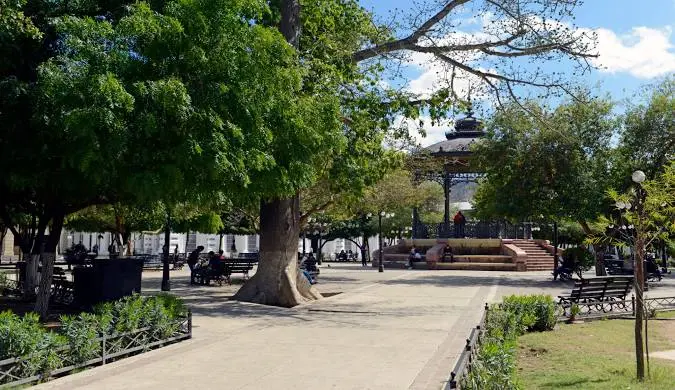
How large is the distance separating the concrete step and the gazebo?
488cm

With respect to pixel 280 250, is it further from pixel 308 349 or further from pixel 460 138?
pixel 460 138

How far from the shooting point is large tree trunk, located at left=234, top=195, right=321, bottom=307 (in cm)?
1596

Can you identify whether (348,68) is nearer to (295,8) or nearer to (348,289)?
(295,8)

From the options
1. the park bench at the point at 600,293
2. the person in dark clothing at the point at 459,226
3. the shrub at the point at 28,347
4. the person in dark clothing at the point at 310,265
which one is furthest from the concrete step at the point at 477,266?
the shrub at the point at 28,347

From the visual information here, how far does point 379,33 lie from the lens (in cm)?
1758

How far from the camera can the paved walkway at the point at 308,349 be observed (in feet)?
23.6

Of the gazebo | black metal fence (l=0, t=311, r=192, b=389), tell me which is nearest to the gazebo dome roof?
the gazebo

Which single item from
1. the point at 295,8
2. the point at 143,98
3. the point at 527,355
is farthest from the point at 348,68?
the point at 527,355

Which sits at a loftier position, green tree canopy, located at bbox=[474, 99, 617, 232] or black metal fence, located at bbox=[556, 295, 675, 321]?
green tree canopy, located at bbox=[474, 99, 617, 232]

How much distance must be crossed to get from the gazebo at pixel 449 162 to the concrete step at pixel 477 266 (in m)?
4.88

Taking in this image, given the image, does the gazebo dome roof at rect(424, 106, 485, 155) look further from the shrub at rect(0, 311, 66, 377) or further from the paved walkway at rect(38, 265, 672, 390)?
the shrub at rect(0, 311, 66, 377)

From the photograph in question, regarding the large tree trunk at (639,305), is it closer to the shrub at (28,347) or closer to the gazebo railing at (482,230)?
the shrub at (28,347)

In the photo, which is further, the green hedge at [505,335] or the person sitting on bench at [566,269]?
the person sitting on bench at [566,269]

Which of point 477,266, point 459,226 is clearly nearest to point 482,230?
point 459,226
